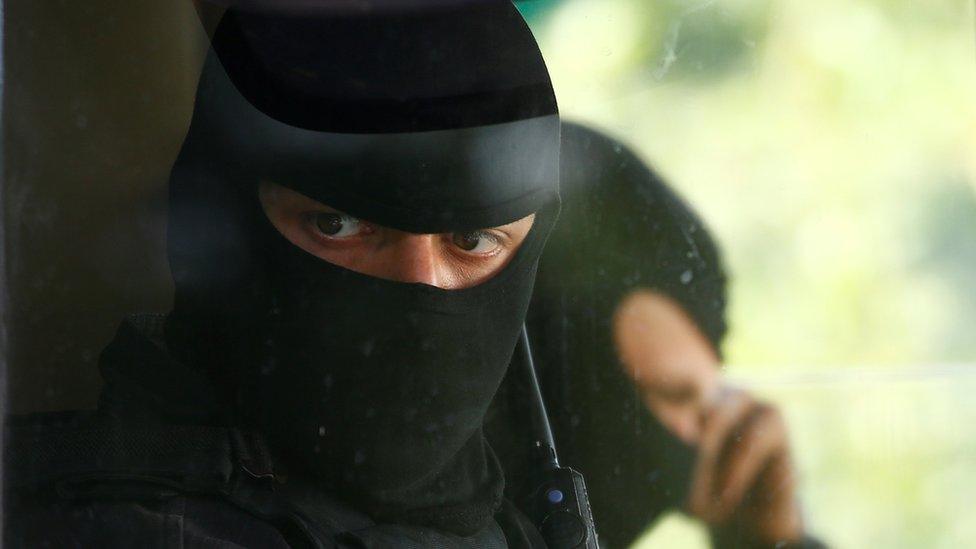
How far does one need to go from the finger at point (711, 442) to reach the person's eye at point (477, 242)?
32cm

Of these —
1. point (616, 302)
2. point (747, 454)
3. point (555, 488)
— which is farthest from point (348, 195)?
point (747, 454)

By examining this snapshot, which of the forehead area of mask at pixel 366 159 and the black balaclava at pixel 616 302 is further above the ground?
the forehead area of mask at pixel 366 159

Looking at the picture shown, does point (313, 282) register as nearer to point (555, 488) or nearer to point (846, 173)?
point (555, 488)

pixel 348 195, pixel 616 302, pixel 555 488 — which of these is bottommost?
pixel 555 488

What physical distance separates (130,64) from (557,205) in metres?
0.49

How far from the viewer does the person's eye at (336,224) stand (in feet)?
3.90

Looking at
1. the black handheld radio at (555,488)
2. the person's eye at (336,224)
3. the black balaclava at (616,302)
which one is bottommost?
the black handheld radio at (555,488)

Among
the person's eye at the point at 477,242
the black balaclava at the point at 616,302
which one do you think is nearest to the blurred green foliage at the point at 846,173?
the black balaclava at the point at 616,302

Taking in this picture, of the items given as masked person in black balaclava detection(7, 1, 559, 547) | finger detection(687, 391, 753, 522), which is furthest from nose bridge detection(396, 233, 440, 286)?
finger detection(687, 391, 753, 522)

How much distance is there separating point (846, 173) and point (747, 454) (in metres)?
0.34

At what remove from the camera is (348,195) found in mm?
1169

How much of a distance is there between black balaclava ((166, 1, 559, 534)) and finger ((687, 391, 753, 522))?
299 mm

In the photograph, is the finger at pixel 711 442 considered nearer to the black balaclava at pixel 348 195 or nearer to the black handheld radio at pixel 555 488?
the black handheld radio at pixel 555 488

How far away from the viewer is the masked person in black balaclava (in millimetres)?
1144
